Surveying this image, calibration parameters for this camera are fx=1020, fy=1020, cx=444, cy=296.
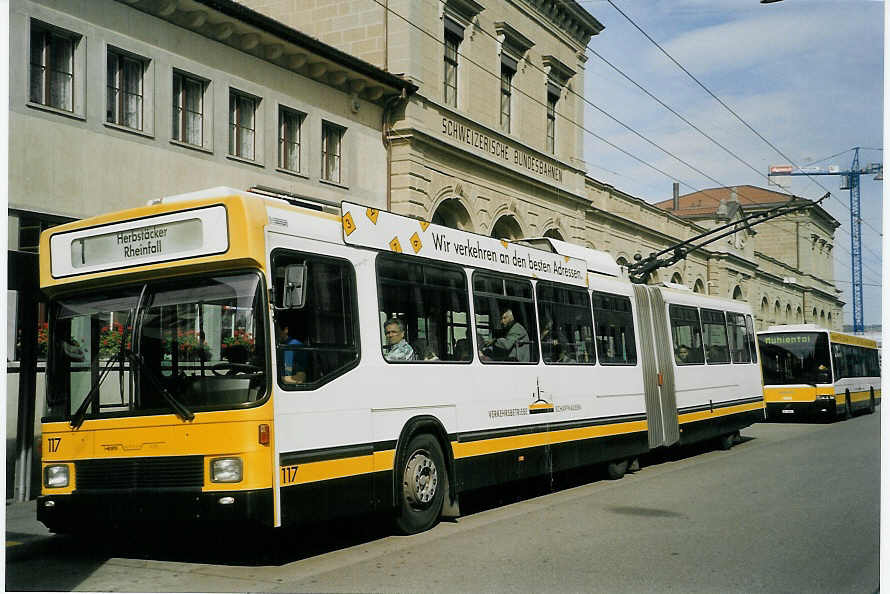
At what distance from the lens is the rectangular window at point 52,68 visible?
1445 centimetres

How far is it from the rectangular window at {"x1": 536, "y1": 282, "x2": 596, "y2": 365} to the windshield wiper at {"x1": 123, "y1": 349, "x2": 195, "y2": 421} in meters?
5.44

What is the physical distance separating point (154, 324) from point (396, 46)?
1682cm

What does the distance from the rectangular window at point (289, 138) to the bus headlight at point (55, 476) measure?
12.0 m

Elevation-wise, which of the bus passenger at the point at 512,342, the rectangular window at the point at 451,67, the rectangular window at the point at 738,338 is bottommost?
the bus passenger at the point at 512,342

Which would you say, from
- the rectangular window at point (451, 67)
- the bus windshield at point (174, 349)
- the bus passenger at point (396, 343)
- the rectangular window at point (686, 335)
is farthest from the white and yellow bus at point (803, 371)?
the bus windshield at point (174, 349)

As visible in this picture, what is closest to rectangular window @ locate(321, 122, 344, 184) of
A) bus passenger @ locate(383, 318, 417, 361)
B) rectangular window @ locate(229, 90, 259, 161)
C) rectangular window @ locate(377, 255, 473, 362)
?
rectangular window @ locate(229, 90, 259, 161)

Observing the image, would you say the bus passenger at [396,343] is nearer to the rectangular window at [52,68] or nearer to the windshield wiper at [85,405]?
the windshield wiper at [85,405]

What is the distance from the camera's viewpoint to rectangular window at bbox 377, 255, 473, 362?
30.4 ft

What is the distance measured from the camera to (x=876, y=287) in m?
28.3

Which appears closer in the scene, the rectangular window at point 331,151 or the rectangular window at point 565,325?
the rectangular window at point 565,325

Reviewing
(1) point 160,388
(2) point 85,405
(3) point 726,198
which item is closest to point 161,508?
(1) point 160,388

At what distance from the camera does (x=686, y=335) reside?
17188 millimetres

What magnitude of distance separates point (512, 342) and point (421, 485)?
8.08 feet

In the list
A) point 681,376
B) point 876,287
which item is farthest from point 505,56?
point 681,376
